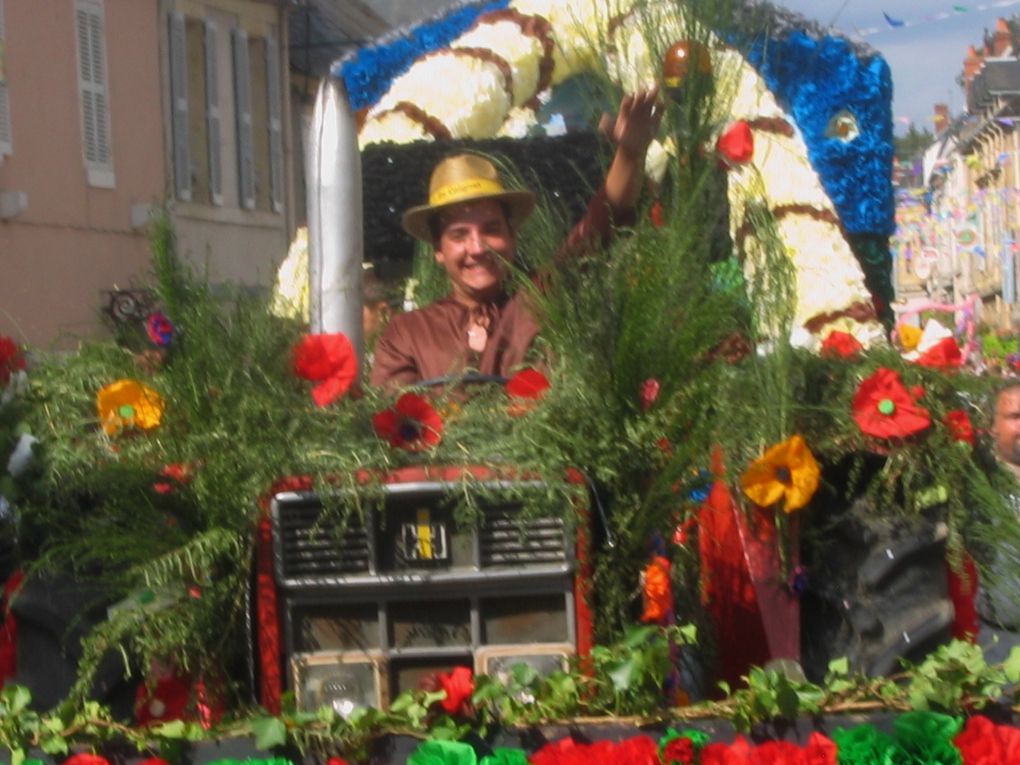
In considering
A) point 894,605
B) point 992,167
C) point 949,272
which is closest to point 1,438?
point 894,605

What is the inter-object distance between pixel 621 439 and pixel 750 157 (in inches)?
52.9

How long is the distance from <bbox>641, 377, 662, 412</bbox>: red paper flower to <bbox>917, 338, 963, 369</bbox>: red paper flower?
67 cm

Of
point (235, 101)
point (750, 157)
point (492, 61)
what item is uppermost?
point (235, 101)

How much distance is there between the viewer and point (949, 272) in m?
40.3

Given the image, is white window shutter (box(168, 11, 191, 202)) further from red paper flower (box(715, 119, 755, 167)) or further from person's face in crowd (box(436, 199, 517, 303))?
red paper flower (box(715, 119, 755, 167))

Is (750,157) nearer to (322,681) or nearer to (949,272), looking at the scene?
(322,681)

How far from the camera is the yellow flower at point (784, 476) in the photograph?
329 centimetres

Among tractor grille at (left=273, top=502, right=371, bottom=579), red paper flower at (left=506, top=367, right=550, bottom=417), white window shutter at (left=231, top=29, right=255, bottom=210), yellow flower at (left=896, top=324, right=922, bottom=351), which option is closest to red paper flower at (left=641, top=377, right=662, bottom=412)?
red paper flower at (left=506, top=367, right=550, bottom=417)

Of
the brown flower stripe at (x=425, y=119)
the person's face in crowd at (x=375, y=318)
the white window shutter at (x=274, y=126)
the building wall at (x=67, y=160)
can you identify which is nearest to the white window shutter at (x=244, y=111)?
the white window shutter at (x=274, y=126)

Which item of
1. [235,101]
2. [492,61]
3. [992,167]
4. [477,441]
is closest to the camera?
[477,441]

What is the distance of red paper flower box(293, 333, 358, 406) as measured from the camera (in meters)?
3.35

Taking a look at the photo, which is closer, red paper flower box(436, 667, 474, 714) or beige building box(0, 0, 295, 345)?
red paper flower box(436, 667, 474, 714)

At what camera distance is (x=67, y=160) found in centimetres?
1736

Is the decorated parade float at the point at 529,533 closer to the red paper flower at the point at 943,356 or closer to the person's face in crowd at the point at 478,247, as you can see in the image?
the red paper flower at the point at 943,356
